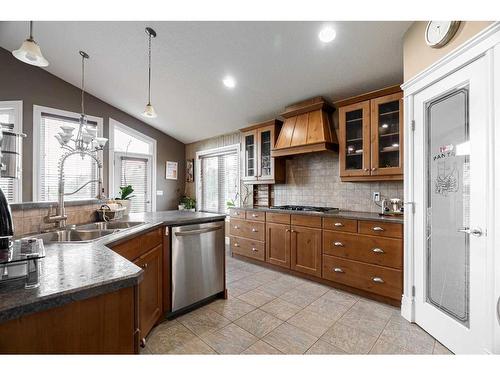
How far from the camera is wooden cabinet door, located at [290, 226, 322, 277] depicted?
2869 millimetres

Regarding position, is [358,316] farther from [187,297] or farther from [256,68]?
[256,68]

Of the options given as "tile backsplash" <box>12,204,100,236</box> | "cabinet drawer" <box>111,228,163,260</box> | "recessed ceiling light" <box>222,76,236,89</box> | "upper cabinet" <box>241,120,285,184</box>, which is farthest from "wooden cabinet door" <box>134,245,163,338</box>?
"recessed ceiling light" <box>222,76,236,89</box>

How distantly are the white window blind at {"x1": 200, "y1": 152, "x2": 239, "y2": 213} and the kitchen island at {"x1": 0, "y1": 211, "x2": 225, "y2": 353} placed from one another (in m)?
3.94

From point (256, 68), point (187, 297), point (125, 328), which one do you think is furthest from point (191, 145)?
point (125, 328)

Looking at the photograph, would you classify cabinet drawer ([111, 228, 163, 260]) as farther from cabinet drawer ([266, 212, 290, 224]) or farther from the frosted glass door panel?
the frosted glass door panel

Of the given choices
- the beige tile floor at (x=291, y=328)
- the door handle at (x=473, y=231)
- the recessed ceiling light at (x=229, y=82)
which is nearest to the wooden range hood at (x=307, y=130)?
the recessed ceiling light at (x=229, y=82)

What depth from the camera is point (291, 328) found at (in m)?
1.96

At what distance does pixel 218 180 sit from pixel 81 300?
4517mm

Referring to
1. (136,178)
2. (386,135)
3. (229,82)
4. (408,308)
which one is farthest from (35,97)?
(408,308)

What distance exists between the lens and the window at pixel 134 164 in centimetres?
466

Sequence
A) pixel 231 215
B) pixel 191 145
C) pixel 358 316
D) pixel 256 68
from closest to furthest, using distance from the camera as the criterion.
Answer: pixel 358 316 → pixel 256 68 → pixel 231 215 → pixel 191 145

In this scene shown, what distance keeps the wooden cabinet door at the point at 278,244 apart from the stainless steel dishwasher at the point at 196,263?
1086 mm
